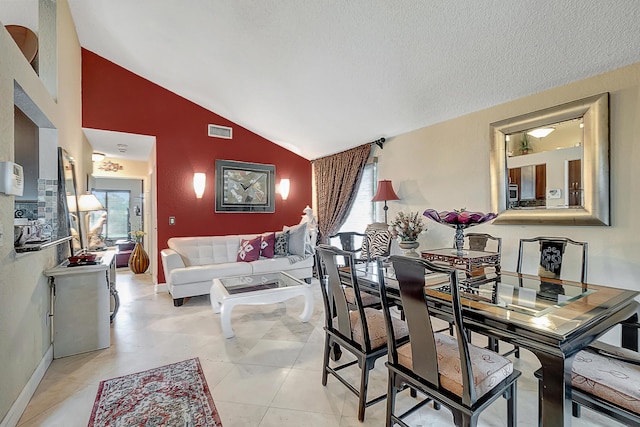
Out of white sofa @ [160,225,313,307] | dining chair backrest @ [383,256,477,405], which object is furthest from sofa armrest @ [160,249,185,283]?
dining chair backrest @ [383,256,477,405]

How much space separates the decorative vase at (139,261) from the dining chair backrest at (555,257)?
19.9ft

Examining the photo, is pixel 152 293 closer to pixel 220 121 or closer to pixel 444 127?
pixel 220 121

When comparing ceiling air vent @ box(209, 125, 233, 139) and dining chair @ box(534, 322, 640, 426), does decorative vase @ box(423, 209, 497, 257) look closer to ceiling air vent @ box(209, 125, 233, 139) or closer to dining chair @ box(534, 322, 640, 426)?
dining chair @ box(534, 322, 640, 426)

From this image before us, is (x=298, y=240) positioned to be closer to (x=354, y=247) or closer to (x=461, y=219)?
(x=354, y=247)

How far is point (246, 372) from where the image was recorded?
2.26m

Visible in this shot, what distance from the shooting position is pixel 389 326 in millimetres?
1582

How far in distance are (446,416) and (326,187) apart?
4.00m

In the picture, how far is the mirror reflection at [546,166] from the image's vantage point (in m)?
2.47

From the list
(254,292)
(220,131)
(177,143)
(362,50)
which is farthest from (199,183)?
(362,50)

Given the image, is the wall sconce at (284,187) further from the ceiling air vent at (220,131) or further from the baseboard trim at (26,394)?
the baseboard trim at (26,394)

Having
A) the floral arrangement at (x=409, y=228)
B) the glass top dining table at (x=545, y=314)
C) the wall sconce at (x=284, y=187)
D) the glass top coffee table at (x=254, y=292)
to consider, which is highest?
the wall sconce at (x=284, y=187)

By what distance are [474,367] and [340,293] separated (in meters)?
0.81

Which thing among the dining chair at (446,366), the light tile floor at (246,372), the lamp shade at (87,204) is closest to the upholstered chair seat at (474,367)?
the dining chair at (446,366)

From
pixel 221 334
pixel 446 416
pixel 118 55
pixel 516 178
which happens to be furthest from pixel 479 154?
pixel 118 55
